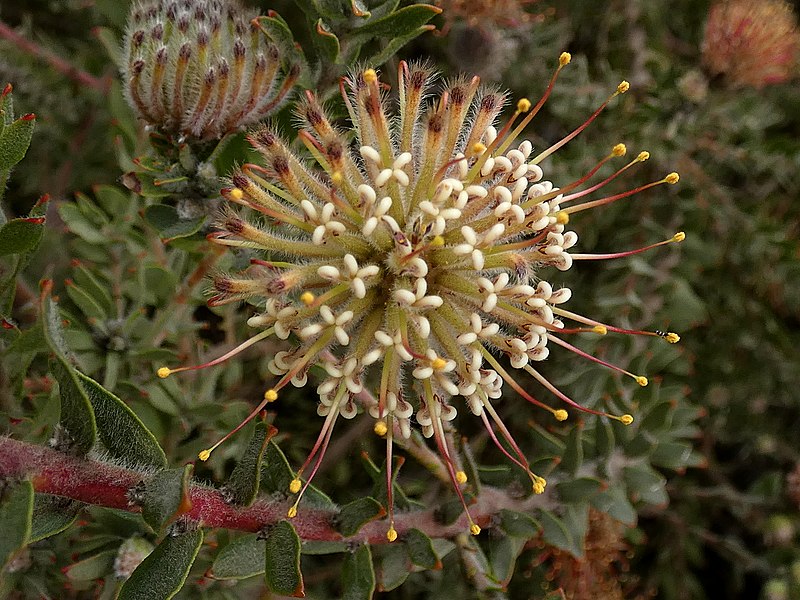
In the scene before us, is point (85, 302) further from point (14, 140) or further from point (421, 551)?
point (421, 551)

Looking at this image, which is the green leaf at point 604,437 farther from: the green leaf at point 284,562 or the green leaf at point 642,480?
the green leaf at point 284,562

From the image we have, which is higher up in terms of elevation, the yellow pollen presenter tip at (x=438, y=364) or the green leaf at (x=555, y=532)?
the yellow pollen presenter tip at (x=438, y=364)

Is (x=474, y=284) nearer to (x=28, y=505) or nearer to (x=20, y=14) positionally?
(x=28, y=505)

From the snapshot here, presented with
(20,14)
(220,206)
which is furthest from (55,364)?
(20,14)

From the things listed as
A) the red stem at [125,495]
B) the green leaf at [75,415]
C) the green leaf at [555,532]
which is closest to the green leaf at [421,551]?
the red stem at [125,495]

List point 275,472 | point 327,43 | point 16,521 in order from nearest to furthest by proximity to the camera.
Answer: point 16,521, point 275,472, point 327,43

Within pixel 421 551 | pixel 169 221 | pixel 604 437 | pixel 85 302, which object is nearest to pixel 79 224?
pixel 85 302

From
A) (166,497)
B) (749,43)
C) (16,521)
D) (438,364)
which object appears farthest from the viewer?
(749,43)
